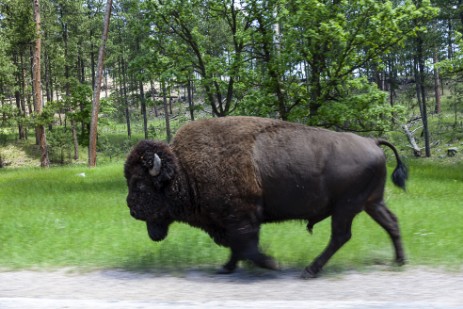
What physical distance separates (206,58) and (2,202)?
8.56m

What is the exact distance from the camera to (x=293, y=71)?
16969 mm

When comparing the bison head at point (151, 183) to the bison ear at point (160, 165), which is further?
the bison head at point (151, 183)

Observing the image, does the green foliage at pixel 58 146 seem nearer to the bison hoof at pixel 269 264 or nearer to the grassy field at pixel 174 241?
the grassy field at pixel 174 241

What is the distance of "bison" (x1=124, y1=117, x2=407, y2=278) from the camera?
19.3 feet

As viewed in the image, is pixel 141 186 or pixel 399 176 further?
pixel 399 176

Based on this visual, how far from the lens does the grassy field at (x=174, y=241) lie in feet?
21.7

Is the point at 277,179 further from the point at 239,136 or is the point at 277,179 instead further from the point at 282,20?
the point at 282,20

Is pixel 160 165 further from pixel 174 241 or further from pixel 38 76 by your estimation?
pixel 38 76

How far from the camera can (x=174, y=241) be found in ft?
25.4

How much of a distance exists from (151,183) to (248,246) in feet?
4.71

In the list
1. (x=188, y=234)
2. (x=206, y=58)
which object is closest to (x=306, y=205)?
(x=188, y=234)

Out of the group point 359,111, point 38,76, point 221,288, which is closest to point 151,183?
point 221,288

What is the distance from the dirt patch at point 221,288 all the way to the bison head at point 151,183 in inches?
27.2

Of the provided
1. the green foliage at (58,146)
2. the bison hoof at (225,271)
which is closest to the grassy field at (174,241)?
the bison hoof at (225,271)
